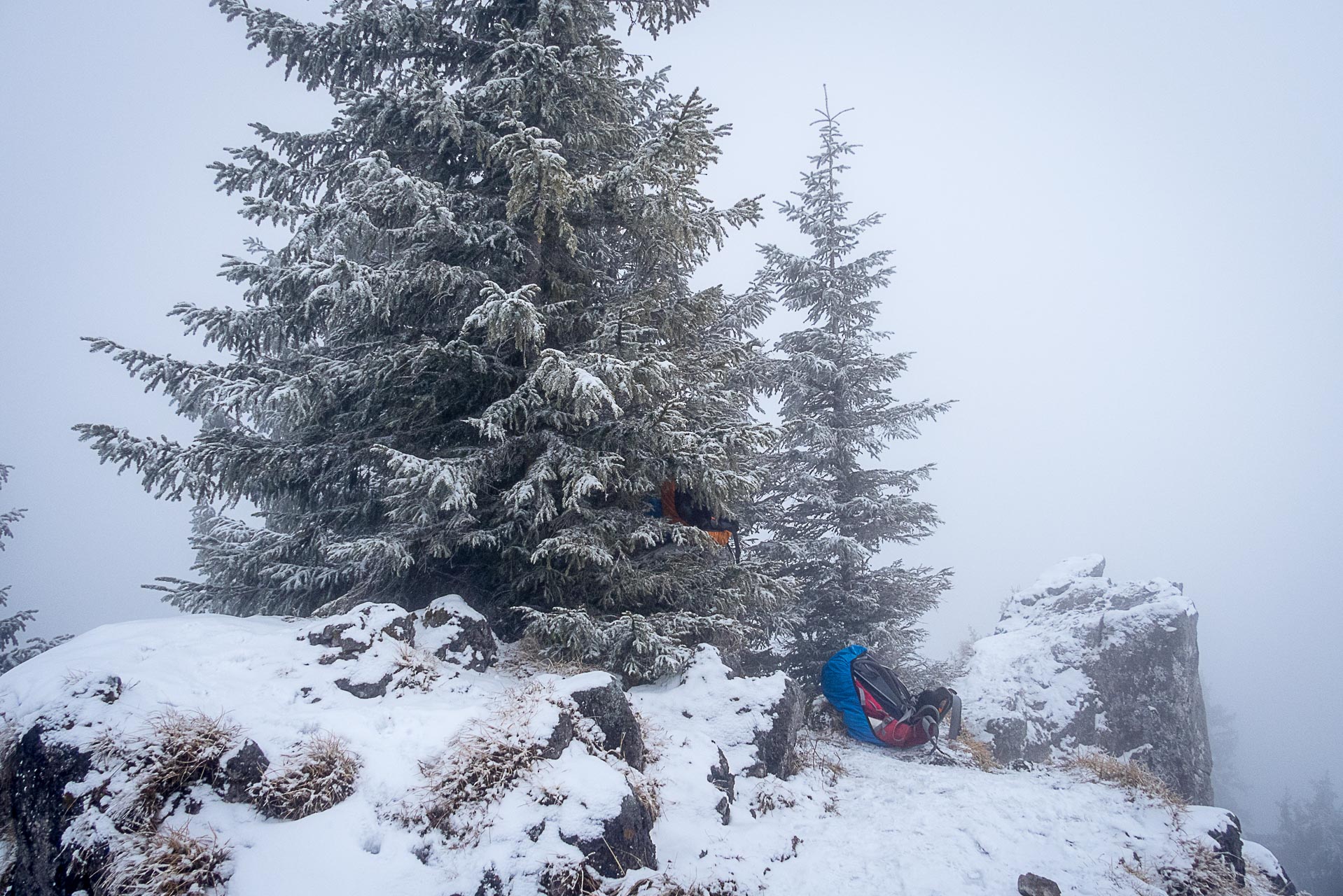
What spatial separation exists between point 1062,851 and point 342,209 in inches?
393

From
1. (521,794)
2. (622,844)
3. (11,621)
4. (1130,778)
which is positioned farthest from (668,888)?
(11,621)

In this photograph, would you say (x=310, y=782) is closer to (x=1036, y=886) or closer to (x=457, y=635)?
(x=457, y=635)

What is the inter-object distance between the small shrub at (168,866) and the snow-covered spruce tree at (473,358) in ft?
9.17

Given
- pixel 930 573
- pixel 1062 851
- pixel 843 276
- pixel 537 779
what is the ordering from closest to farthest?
pixel 537 779, pixel 1062 851, pixel 930 573, pixel 843 276

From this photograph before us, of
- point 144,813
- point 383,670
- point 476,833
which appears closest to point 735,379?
Result: point 383,670

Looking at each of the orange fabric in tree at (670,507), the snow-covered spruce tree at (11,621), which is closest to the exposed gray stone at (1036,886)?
the orange fabric in tree at (670,507)

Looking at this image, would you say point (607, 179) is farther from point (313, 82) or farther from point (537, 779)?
point (537, 779)

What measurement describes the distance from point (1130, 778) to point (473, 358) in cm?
990

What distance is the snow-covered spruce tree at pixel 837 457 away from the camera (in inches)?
526

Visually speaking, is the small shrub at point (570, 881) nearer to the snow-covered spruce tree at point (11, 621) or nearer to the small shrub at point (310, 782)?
the small shrub at point (310, 782)

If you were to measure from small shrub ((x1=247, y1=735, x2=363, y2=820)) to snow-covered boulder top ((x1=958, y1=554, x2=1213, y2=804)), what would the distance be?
14559 millimetres

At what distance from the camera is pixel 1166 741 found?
47.5ft

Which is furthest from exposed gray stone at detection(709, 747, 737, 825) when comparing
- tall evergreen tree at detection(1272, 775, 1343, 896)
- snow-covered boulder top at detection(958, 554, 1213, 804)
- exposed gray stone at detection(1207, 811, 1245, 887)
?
tall evergreen tree at detection(1272, 775, 1343, 896)

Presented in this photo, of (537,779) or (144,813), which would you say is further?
(537,779)
